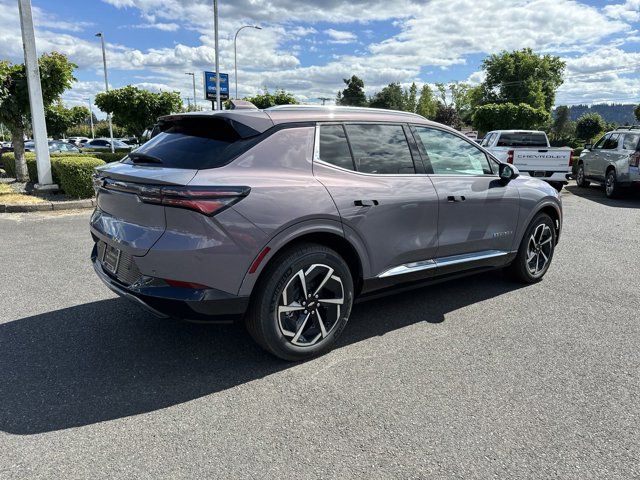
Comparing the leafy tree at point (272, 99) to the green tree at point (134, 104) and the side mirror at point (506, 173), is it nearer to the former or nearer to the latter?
the green tree at point (134, 104)

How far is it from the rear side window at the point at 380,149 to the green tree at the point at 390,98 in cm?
8896

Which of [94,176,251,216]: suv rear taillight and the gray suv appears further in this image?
the gray suv

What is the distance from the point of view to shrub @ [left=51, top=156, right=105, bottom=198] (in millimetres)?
10188

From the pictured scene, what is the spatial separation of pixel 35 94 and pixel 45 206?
316cm

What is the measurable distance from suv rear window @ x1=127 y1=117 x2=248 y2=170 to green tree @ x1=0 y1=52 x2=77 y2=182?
11.1 metres

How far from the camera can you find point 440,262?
13.6 ft

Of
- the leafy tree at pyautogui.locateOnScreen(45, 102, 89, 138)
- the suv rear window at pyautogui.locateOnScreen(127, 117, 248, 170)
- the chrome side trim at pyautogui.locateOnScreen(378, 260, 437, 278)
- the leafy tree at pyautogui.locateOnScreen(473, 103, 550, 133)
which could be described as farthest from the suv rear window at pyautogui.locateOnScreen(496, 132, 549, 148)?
the leafy tree at pyautogui.locateOnScreen(45, 102, 89, 138)

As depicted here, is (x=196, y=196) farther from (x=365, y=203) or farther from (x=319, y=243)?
(x=365, y=203)

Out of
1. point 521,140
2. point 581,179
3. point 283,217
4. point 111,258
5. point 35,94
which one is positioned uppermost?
point 35,94

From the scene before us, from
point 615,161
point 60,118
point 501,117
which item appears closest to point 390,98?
point 501,117

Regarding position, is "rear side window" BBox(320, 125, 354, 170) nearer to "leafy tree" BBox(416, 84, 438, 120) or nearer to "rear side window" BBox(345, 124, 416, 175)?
"rear side window" BBox(345, 124, 416, 175)

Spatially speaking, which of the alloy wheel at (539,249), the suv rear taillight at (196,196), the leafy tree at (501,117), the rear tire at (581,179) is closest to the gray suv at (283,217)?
the suv rear taillight at (196,196)

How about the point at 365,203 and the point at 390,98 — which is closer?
the point at 365,203

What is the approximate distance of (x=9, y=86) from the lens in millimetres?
12141
